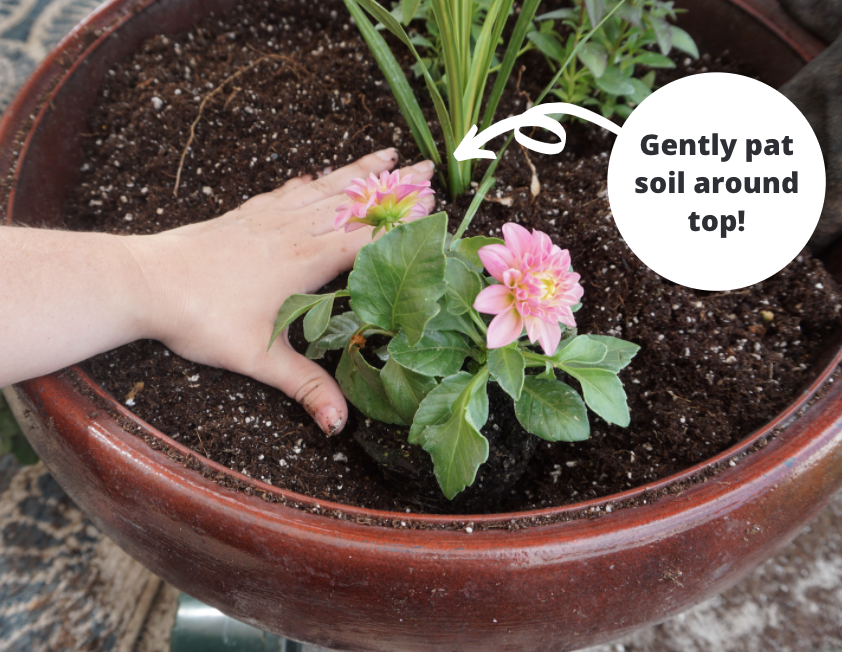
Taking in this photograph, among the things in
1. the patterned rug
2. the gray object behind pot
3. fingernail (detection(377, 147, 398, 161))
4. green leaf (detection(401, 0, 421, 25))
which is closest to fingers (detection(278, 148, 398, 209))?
fingernail (detection(377, 147, 398, 161))

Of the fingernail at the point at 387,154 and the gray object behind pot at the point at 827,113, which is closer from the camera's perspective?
the gray object behind pot at the point at 827,113

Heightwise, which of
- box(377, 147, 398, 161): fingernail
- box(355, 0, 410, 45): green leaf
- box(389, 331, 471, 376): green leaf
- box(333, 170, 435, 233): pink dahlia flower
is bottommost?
box(389, 331, 471, 376): green leaf

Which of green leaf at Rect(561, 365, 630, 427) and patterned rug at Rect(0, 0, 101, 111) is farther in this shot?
patterned rug at Rect(0, 0, 101, 111)

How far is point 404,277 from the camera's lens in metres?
0.50

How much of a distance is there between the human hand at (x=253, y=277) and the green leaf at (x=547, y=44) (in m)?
0.24

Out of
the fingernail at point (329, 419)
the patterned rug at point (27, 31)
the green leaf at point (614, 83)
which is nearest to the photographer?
the fingernail at point (329, 419)

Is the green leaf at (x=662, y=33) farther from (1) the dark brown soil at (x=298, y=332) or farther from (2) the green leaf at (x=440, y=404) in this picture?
(2) the green leaf at (x=440, y=404)

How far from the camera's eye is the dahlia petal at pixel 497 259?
0.46 meters

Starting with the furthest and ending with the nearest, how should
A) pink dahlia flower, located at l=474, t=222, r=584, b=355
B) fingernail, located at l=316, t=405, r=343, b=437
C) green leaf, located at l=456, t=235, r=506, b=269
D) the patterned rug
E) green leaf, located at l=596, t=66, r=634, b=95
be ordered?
the patterned rug, green leaf, located at l=596, t=66, r=634, b=95, fingernail, located at l=316, t=405, r=343, b=437, green leaf, located at l=456, t=235, r=506, b=269, pink dahlia flower, located at l=474, t=222, r=584, b=355

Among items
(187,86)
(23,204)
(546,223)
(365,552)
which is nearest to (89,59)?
(187,86)

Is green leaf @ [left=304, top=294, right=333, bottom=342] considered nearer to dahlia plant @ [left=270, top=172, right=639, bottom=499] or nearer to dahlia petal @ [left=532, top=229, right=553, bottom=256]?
dahlia plant @ [left=270, top=172, right=639, bottom=499]

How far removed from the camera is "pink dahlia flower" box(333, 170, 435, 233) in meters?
0.52

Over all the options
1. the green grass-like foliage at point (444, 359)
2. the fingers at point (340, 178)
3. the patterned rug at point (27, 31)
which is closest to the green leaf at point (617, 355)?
the green grass-like foliage at point (444, 359)

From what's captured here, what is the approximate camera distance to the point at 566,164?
2.77ft
